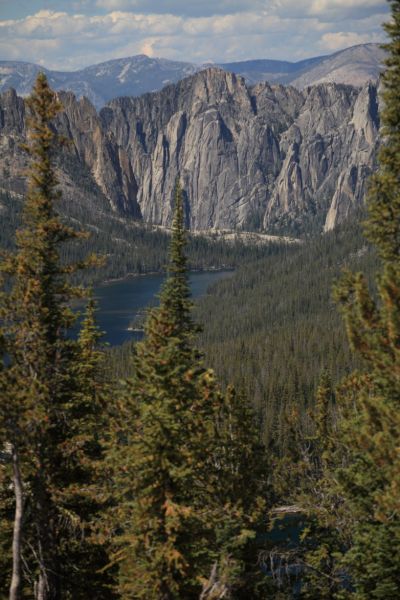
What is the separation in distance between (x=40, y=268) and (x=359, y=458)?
1299cm

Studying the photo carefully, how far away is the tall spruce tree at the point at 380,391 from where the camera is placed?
59.8ft

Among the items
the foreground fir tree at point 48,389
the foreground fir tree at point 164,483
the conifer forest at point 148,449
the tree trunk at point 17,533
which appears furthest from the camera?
the foreground fir tree at point 48,389

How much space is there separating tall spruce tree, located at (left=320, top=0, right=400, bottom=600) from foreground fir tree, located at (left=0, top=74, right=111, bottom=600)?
9.16 metres

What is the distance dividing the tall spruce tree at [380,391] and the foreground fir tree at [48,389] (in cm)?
916

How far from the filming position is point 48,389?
880 inches

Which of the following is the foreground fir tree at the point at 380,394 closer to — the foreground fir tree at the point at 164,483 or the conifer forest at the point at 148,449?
the conifer forest at the point at 148,449

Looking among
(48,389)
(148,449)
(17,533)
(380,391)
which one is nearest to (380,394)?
(380,391)

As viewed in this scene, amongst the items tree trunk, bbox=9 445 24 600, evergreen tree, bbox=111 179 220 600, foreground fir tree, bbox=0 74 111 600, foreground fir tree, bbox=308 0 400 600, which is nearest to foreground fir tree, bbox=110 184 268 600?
evergreen tree, bbox=111 179 220 600

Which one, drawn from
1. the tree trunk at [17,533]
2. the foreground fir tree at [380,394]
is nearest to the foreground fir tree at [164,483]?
the tree trunk at [17,533]

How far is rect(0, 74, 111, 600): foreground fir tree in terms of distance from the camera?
22.3 metres

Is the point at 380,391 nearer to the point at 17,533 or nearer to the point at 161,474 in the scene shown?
the point at 161,474

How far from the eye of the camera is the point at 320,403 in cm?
4694

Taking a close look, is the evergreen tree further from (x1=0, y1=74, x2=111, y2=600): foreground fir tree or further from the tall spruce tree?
the tall spruce tree

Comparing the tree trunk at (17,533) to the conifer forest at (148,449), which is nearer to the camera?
the tree trunk at (17,533)
